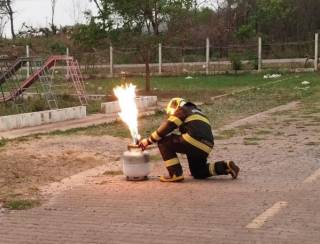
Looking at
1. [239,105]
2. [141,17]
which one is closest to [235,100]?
[239,105]

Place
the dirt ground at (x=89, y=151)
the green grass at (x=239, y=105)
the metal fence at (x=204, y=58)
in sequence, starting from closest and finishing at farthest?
1. the dirt ground at (x=89, y=151)
2. the green grass at (x=239, y=105)
3. the metal fence at (x=204, y=58)

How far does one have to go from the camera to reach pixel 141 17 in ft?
85.3

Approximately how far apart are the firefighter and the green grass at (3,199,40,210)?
188 centimetres

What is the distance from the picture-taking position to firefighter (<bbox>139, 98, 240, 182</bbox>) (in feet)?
30.1

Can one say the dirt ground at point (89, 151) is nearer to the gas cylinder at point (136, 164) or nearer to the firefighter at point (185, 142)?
the firefighter at point (185, 142)

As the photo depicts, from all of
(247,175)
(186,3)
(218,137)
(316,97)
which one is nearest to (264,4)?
(186,3)

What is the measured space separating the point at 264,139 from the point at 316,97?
9.56 m

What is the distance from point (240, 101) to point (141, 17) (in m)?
6.47

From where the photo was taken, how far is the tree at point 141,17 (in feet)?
82.7

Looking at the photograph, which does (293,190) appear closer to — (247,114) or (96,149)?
(96,149)

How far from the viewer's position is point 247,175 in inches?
380

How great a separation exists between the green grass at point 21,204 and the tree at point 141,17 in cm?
1724

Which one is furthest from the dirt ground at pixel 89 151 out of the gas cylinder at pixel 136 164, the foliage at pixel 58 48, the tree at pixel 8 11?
the tree at pixel 8 11

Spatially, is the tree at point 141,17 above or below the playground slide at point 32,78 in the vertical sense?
above
